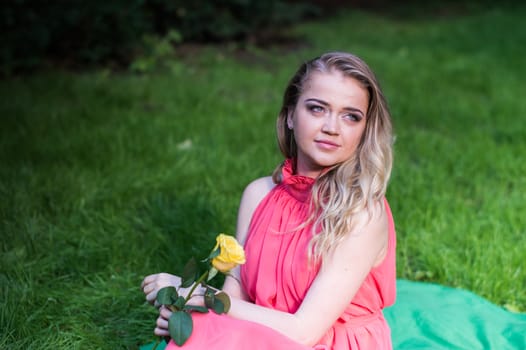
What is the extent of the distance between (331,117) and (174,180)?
2.01 meters

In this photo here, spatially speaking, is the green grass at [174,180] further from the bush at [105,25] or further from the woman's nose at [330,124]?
the woman's nose at [330,124]

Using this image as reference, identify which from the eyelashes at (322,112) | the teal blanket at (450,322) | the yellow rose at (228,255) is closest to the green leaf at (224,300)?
the yellow rose at (228,255)

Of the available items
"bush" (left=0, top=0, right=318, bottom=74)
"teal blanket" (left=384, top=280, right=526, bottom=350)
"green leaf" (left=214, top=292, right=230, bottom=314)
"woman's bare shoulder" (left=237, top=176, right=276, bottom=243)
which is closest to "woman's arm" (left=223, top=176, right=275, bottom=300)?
"woman's bare shoulder" (left=237, top=176, right=276, bottom=243)

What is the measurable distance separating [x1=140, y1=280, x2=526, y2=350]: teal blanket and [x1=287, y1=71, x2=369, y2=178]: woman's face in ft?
3.14

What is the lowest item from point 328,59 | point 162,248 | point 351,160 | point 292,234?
point 162,248

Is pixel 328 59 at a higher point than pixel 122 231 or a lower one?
higher

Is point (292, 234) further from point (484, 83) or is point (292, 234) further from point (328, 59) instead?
point (484, 83)

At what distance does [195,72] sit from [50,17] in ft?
5.02

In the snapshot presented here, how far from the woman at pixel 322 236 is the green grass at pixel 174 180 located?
77 cm

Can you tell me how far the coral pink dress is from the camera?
2182 millimetres

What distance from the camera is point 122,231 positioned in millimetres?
3312

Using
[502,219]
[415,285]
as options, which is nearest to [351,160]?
[415,285]

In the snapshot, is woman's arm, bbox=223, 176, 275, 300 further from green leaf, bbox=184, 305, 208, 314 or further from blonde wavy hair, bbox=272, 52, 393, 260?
green leaf, bbox=184, 305, 208, 314

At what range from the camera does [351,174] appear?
7.13 feet
